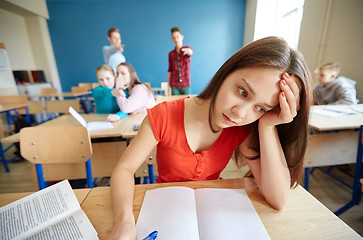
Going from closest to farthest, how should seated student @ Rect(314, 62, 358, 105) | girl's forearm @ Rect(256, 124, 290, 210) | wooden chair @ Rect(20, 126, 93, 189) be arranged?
girl's forearm @ Rect(256, 124, 290, 210) < wooden chair @ Rect(20, 126, 93, 189) < seated student @ Rect(314, 62, 358, 105)

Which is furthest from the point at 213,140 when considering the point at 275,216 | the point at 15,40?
the point at 15,40

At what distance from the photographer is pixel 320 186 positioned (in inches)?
67.1

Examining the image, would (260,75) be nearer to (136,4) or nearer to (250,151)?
(250,151)

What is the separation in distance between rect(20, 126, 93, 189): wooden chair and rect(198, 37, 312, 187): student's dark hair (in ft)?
2.46

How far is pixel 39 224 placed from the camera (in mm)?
417

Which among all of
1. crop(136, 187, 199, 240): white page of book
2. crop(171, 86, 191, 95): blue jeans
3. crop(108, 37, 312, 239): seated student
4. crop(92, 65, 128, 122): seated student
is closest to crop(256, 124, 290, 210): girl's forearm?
crop(108, 37, 312, 239): seated student

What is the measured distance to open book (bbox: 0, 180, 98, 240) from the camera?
40 centimetres

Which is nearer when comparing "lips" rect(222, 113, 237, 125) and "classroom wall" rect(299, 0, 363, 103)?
"lips" rect(222, 113, 237, 125)

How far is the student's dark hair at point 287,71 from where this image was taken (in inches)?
18.7

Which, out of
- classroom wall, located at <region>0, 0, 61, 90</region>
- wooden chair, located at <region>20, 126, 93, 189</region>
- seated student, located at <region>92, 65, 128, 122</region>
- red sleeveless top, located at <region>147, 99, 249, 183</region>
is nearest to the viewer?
red sleeveless top, located at <region>147, 99, 249, 183</region>

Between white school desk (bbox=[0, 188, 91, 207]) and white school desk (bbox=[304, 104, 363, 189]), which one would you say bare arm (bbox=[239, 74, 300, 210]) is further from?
white school desk (bbox=[304, 104, 363, 189])

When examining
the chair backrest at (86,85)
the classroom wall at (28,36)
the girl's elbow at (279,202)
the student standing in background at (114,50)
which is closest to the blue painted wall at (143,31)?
the classroom wall at (28,36)

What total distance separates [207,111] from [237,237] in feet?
1.37

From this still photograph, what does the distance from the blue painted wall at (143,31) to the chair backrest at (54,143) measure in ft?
15.3
